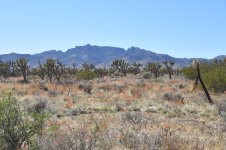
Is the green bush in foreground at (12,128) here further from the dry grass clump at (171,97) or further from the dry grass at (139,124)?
the dry grass clump at (171,97)

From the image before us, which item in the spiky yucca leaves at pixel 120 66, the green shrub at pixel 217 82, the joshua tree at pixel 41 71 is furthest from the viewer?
the spiky yucca leaves at pixel 120 66

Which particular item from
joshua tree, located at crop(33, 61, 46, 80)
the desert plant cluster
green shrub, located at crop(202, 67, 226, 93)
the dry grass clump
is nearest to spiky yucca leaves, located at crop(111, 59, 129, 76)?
joshua tree, located at crop(33, 61, 46, 80)

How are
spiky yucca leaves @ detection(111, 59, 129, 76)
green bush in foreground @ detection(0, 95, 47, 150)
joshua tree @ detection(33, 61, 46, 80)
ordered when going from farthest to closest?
1. spiky yucca leaves @ detection(111, 59, 129, 76)
2. joshua tree @ detection(33, 61, 46, 80)
3. green bush in foreground @ detection(0, 95, 47, 150)

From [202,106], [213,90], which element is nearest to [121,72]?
[213,90]

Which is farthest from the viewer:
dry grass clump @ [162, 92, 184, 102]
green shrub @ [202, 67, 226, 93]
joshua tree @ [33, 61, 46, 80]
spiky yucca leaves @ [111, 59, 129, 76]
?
spiky yucca leaves @ [111, 59, 129, 76]

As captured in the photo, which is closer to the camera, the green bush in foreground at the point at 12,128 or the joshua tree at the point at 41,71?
the green bush in foreground at the point at 12,128

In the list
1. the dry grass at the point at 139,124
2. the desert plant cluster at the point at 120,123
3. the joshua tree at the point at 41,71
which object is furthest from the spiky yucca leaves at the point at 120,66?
the dry grass at the point at 139,124

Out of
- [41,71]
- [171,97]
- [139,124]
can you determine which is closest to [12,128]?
[139,124]

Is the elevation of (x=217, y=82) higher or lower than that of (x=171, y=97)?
higher

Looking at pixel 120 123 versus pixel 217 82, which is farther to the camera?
pixel 217 82

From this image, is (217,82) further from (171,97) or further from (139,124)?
(139,124)

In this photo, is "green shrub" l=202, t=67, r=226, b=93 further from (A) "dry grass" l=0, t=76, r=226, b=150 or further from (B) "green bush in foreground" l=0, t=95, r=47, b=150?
(B) "green bush in foreground" l=0, t=95, r=47, b=150

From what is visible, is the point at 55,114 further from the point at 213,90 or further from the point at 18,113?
the point at 213,90

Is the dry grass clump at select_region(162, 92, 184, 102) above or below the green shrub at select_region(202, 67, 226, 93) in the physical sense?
below
